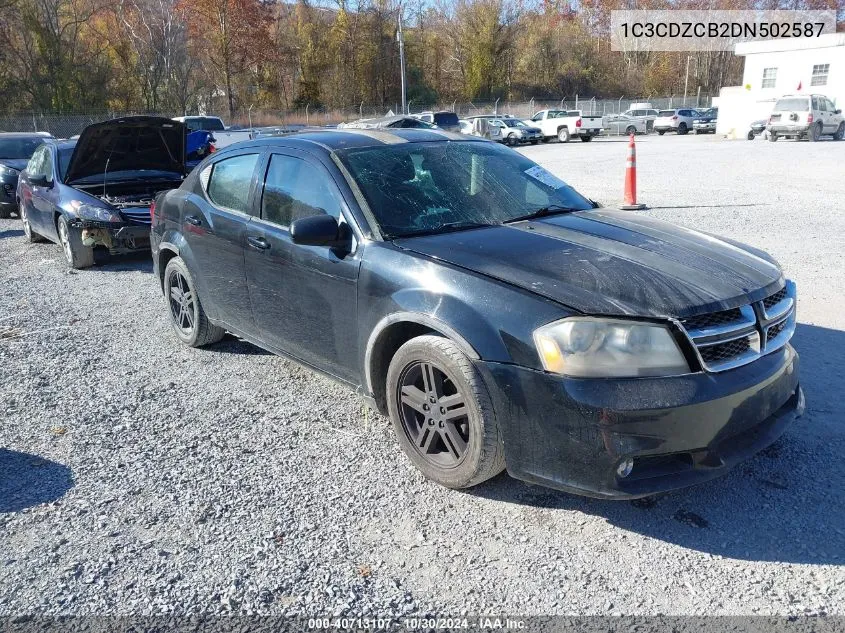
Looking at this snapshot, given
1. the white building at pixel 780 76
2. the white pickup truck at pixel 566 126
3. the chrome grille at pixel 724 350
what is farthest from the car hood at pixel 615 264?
the white pickup truck at pixel 566 126

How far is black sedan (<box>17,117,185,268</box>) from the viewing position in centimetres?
827

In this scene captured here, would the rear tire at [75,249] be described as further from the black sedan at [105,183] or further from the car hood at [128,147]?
the car hood at [128,147]

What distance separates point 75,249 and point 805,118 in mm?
28862

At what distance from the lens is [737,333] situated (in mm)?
2891

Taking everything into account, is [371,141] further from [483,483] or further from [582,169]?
[582,169]

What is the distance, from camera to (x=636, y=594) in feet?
8.45

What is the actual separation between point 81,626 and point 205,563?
49cm

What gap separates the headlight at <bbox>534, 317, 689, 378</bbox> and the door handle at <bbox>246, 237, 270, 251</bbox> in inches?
81.2

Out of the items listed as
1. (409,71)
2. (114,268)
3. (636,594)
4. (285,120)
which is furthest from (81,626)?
(409,71)

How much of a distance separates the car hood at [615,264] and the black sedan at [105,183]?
19.7 ft

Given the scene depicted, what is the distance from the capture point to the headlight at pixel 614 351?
8.93ft

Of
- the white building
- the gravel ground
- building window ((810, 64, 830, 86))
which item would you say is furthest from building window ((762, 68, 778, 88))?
the gravel ground

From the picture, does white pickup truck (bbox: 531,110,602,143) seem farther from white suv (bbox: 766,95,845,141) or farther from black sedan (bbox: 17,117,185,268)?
black sedan (bbox: 17,117,185,268)

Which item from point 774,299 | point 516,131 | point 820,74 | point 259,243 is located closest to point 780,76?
point 820,74
